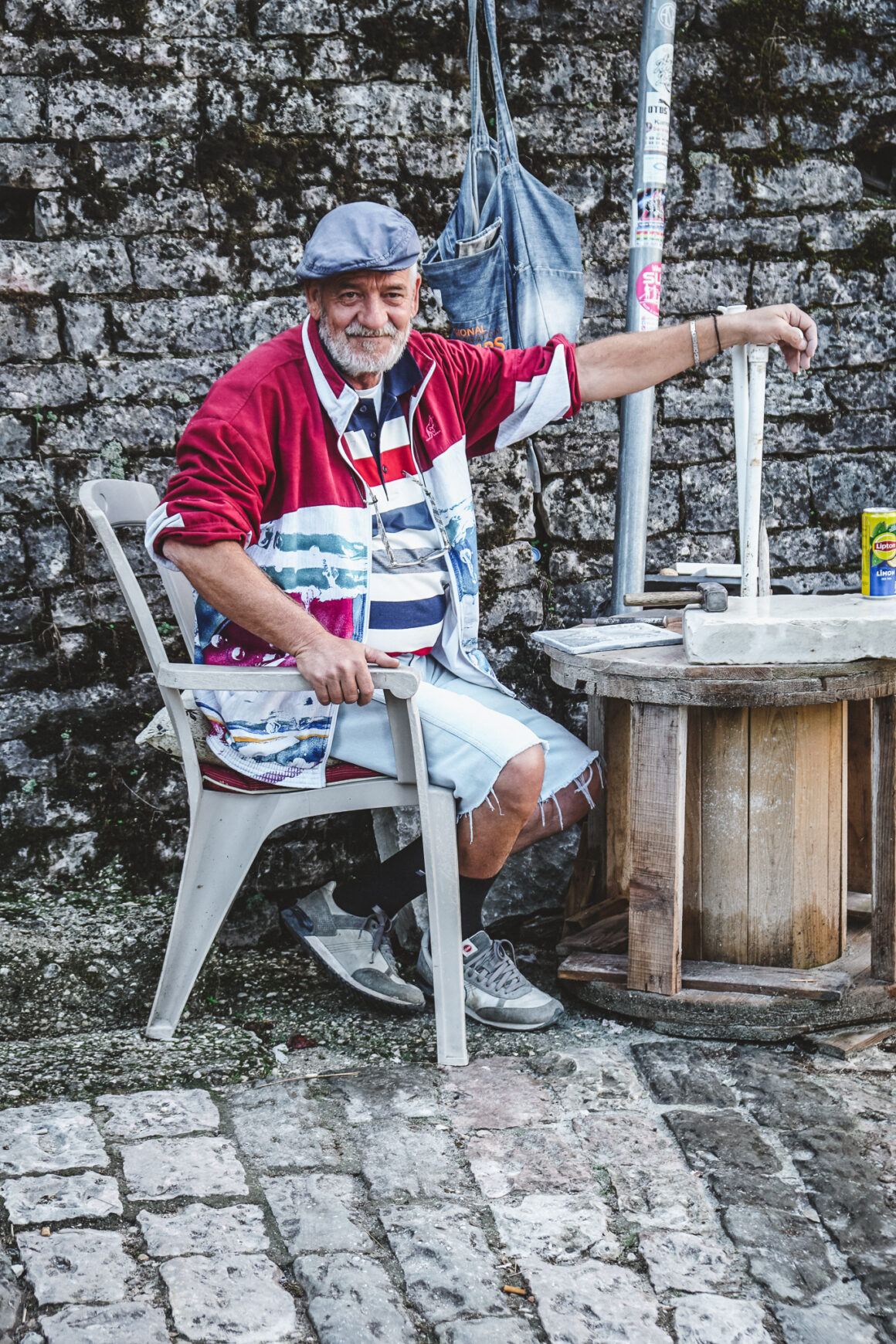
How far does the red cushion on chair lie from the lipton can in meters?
1.24

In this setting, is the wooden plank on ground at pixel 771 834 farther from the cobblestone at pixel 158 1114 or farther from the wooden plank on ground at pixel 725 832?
the cobblestone at pixel 158 1114

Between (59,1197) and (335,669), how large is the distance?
1.10 meters

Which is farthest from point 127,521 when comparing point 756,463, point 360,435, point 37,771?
point 756,463

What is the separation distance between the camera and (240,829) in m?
2.81

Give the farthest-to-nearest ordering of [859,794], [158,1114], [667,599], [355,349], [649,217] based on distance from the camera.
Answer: [649,217]
[859,794]
[667,599]
[355,349]
[158,1114]

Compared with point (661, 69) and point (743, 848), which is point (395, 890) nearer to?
point (743, 848)

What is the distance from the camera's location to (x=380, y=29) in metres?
3.74

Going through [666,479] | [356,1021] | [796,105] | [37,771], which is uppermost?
[796,105]

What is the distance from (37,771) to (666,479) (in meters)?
2.20

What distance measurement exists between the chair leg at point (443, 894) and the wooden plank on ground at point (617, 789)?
2.38ft

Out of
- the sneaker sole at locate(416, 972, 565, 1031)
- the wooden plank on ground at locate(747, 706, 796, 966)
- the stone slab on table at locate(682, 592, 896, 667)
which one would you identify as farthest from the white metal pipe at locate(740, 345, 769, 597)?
the sneaker sole at locate(416, 972, 565, 1031)

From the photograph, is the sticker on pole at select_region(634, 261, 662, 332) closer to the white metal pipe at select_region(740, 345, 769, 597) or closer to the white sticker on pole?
the white sticker on pole

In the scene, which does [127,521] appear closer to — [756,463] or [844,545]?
[756,463]

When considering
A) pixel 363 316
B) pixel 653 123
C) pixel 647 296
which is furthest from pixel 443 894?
pixel 653 123
